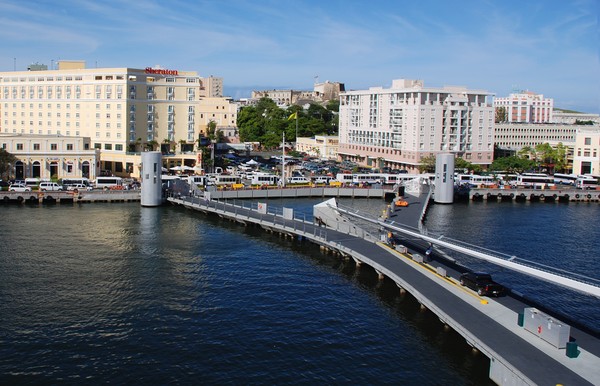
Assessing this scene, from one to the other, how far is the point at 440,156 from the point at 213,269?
3415cm

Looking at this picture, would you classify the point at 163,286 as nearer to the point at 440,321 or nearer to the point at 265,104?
the point at 440,321

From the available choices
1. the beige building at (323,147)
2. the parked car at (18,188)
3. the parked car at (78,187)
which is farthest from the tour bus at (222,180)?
the beige building at (323,147)

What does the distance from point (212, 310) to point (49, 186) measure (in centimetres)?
3786

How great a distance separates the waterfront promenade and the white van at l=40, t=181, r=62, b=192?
98.1 ft

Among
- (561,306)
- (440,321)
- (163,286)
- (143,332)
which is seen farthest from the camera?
(163,286)

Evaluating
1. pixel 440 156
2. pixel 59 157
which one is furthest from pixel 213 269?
pixel 59 157

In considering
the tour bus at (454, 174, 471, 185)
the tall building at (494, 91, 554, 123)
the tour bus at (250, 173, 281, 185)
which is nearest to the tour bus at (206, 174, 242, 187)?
the tour bus at (250, 173, 281, 185)

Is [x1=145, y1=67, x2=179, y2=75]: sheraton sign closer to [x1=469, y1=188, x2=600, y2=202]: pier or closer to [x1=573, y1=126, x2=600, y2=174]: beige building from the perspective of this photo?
[x1=469, y1=188, x2=600, y2=202]: pier

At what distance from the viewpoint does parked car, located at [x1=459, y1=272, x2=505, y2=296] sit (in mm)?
27797

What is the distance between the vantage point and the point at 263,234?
154 ft

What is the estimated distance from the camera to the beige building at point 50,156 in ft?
224

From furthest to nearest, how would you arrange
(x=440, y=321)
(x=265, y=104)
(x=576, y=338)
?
(x=265, y=104) < (x=440, y=321) < (x=576, y=338)

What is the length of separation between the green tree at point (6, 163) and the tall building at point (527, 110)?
4893 inches

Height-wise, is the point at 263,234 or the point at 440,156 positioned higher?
the point at 440,156
